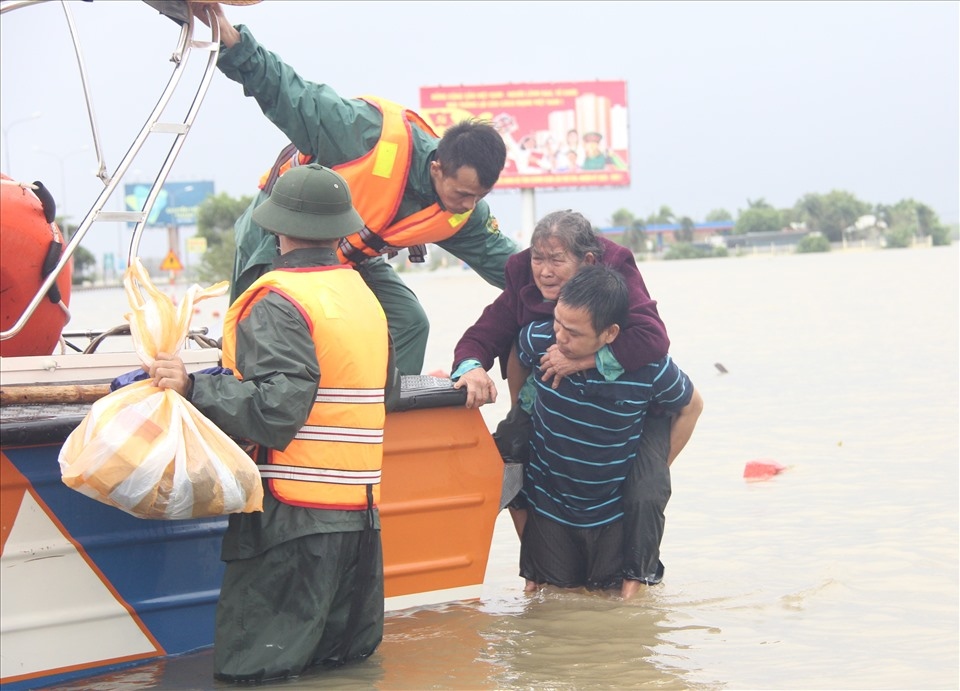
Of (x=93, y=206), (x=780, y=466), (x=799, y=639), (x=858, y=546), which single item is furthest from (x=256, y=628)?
(x=780, y=466)

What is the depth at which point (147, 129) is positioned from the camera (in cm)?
423

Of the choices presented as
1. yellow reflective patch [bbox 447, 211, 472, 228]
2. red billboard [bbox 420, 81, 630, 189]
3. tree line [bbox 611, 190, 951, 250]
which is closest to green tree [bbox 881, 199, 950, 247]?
tree line [bbox 611, 190, 951, 250]

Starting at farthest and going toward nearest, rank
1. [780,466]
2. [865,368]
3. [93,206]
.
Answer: [865,368] < [780,466] < [93,206]

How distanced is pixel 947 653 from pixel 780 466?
354cm

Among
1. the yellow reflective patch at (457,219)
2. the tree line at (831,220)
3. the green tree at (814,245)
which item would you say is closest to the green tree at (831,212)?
the tree line at (831,220)

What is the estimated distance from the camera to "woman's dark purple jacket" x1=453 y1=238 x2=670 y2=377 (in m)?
4.64

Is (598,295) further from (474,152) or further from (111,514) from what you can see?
(111,514)

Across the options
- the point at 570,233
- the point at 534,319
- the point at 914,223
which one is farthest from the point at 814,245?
the point at 570,233

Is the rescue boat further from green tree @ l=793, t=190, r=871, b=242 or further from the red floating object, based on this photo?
green tree @ l=793, t=190, r=871, b=242

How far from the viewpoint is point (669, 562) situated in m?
5.77

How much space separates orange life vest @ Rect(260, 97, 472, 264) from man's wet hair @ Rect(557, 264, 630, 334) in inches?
33.4

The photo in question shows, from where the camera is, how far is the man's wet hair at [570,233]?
4.78 meters

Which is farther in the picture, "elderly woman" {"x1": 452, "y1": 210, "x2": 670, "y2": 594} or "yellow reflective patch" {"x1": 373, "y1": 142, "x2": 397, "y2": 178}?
"yellow reflective patch" {"x1": 373, "y1": 142, "x2": 397, "y2": 178}

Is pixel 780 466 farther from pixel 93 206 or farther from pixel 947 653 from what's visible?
pixel 93 206
